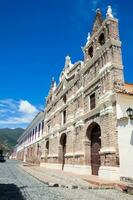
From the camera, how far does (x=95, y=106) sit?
49.3ft

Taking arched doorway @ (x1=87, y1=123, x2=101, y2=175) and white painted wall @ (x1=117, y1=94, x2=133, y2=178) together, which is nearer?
white painted wall @ (x1=117, y1=94, x2=133, y2=178)

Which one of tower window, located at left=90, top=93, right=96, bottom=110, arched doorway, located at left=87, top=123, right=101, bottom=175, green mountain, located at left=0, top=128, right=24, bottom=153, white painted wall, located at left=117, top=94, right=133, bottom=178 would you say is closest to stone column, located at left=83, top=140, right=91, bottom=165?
arched doorway, located at left=87, top=123, right=101, bottom=175

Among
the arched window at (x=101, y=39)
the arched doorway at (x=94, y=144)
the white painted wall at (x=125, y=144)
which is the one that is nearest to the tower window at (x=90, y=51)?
the arched window at (x=101, y=39)

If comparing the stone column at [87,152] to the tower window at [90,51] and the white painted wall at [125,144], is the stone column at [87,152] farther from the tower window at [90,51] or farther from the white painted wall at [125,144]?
the tower window at [90,51]

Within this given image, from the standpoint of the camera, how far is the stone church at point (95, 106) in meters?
12.4

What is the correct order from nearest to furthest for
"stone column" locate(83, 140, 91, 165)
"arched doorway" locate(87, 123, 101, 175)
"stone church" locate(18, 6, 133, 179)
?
1. "stone church" locate(18, 6, 133, 179)
2. "arched doorway" locate(87, 123, 101, 175)
3. "stone column" locate(83, 140, 91, 165)

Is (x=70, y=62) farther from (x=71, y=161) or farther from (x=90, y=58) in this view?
(x=71, y=161)

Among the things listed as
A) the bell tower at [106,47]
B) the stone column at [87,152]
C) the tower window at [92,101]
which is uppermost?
the bell tower at [106,47]

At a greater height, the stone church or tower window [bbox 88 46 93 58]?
tower window [bbox 88 46 93 58]

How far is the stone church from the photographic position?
12.4m

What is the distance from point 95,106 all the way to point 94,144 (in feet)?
8.92

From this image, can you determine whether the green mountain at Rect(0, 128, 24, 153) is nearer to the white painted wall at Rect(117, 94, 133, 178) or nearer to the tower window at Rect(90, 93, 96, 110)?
the tower window at Rect(90, 93, 96, 110)

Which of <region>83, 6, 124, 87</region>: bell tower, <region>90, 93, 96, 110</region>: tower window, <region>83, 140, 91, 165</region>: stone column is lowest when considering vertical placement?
<region>83, 140, 91, 165</region>: stone column

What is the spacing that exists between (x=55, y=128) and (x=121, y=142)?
1363 cm
